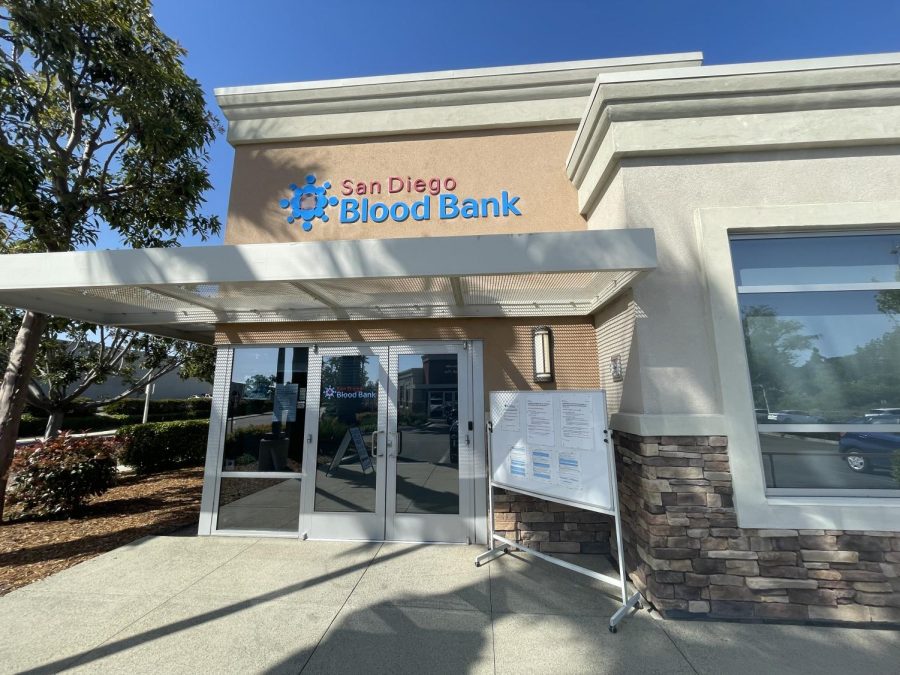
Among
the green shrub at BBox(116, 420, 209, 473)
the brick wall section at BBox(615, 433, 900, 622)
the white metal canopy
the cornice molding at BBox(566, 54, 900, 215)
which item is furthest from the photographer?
the green shrub at BBox(116, 420, 209, 473)

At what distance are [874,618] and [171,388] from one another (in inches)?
1554

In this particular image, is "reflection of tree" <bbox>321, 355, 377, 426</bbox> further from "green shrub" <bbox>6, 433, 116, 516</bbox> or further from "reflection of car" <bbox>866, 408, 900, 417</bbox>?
"reflection of car" <bbox>866, 408, 900, 417</bbox>

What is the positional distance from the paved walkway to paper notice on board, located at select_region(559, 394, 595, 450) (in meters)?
1.44

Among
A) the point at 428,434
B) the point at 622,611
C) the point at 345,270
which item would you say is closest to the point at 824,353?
the point at 622,611

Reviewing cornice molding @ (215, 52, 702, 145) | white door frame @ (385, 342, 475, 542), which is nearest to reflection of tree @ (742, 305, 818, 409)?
white door frame @ (385, 342, 475, 542)

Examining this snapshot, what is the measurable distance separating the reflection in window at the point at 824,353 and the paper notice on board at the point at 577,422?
1572 mm

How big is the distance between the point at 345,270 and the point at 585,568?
13.2ft

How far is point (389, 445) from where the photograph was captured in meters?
5.29

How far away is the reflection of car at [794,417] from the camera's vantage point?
371cm

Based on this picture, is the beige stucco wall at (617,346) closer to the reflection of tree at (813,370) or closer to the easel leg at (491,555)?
the reflection of tree at (813,370)

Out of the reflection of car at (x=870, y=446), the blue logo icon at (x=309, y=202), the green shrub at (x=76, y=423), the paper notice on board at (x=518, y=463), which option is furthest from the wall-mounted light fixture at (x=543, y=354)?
the green shrub at (x=76, y=423)

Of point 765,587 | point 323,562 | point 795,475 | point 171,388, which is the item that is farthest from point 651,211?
point 171,388

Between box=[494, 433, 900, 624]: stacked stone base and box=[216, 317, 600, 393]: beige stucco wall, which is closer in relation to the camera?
box=[494, 433, 900, 624]: stacked stone base

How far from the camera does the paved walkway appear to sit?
2824 mm
